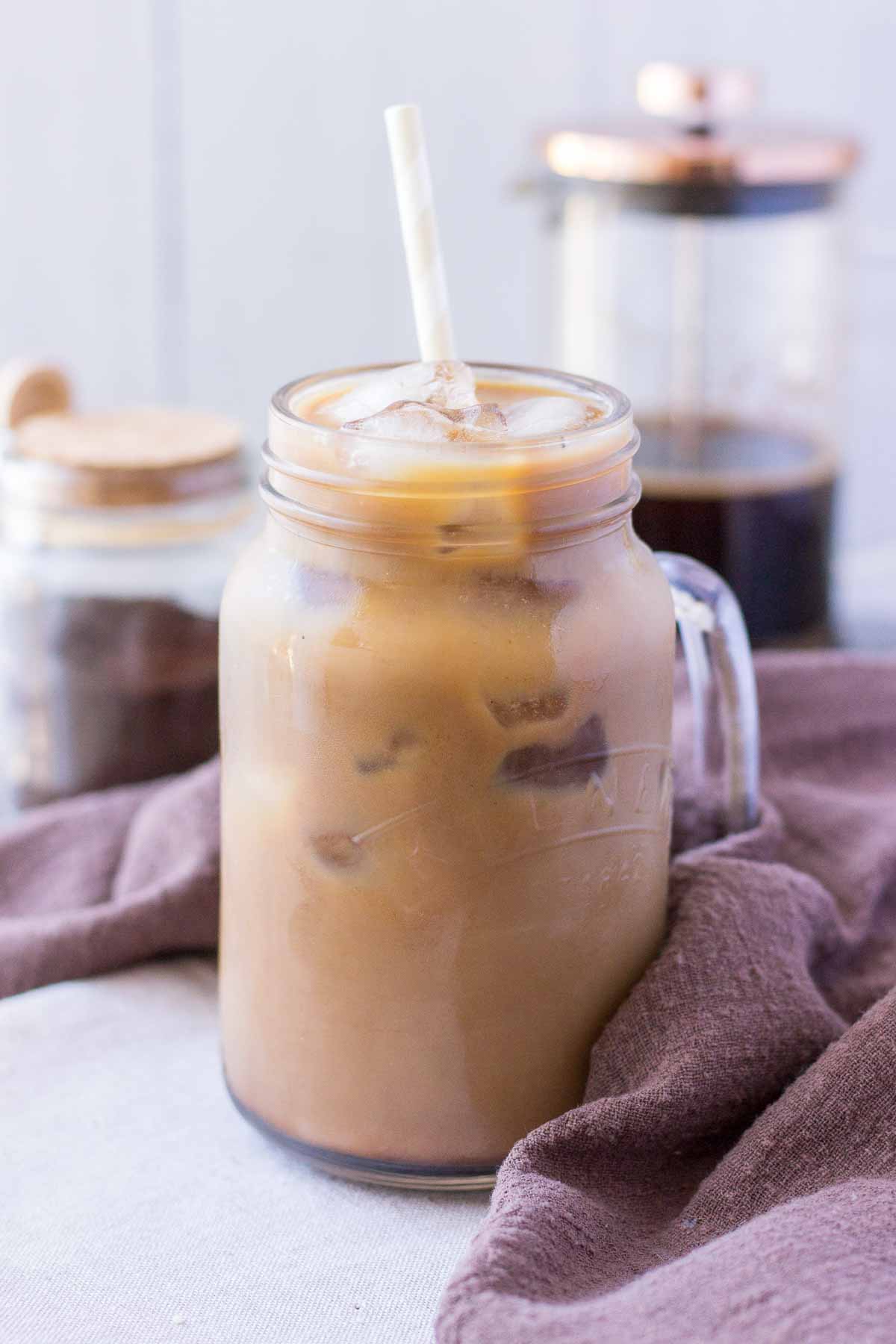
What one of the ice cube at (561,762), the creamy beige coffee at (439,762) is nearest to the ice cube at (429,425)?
the creamy beige coffee at (439,762)

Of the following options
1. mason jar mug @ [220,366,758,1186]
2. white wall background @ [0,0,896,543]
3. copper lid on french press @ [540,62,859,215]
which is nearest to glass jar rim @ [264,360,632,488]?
mason jar mug @ [220,366,758,1186]

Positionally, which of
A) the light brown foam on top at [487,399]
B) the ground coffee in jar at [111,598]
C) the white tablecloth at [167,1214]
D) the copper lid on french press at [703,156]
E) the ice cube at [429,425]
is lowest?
the white tablecloth at [167,1214]

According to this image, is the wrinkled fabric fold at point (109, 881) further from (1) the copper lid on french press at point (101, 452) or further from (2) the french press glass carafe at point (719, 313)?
(2) the french press glass carafe at point (719, 313)

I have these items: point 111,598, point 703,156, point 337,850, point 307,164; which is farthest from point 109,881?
point 307,164

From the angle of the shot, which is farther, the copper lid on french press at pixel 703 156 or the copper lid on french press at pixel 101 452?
the copper lid on french press at pixel 703 156

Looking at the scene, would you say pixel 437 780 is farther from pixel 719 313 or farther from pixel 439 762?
pixel 719 313

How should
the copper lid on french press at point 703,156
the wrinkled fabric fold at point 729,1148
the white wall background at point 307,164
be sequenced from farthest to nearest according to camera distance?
the white wall background at point 307,164 → the copper lid on french press at point 703,156 → the wrinkled fabric fold at point 729,1148

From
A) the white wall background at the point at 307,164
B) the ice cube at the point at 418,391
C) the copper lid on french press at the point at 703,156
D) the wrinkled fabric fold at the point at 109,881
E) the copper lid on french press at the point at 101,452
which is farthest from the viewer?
the white wall background at the point at 307,164

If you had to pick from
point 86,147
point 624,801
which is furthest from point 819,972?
point 86,147

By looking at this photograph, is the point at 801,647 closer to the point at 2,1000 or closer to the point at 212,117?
the point at 2,1000
